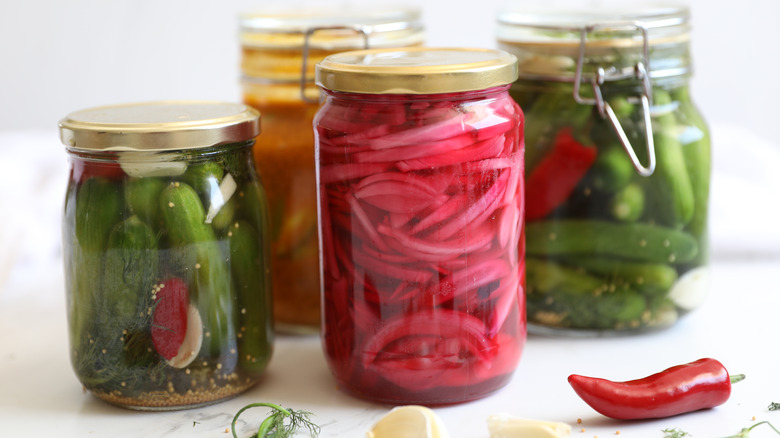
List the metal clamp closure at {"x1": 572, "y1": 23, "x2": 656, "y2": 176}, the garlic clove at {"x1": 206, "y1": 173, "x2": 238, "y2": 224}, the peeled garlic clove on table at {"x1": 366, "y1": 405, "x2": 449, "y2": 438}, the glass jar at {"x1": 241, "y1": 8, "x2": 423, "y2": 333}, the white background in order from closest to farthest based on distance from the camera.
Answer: the peeled garlic clove on table at {"x1": 366, "y1": 405, "x2": 449, "y2": 438}
the garlic clove at {"x1": 206, "y1": 173, "x2": 238, "y2": 224}
the metal clamp closure at {"x1": 572, "y1": 23, "x2": 656, "y2": 176}
the glass jar at {"x1": 241, "y1": 8, "x2": 423, "y2": 333}
the white background

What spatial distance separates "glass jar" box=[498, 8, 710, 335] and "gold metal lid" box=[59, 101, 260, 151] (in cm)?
42

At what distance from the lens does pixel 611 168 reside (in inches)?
49.1

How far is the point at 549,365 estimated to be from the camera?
48.9 inches

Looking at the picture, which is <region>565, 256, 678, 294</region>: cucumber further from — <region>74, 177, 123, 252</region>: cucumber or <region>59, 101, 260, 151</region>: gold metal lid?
<region>74, 177, 123, 252</region>: cucumber

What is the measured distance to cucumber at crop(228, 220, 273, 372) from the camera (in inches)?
43.7

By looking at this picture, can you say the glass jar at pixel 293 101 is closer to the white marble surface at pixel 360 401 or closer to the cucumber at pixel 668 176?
the white marble surface at pixel 360 401

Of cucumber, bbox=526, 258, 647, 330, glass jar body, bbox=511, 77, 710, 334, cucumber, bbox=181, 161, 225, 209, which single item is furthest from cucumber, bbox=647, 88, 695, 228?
cucumber, bbox=181, 161, 225, 209

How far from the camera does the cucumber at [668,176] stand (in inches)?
49.3

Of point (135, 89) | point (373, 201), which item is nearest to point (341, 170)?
point (373, 201)

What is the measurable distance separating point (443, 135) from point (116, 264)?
41 cm

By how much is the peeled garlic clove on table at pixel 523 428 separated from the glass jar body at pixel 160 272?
337mm

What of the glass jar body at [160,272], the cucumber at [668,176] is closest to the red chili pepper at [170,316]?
the glass jar body at [160,272]

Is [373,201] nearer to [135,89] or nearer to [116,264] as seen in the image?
[116,264]

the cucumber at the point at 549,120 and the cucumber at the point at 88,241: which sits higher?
the cucumber at the point at 549,120
